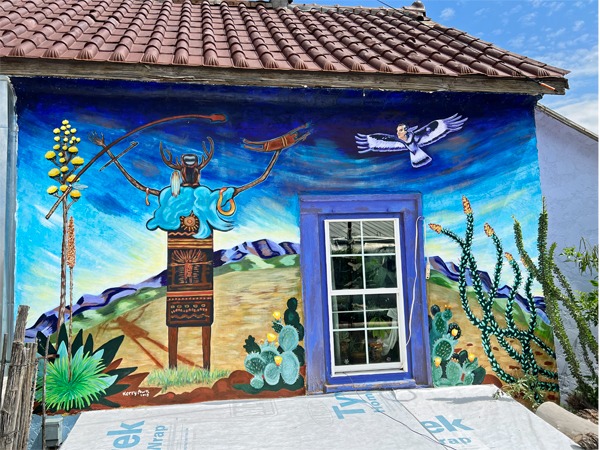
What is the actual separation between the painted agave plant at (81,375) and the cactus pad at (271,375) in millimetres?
1310

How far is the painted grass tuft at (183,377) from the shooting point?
436cm

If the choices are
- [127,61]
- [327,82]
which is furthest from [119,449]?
[327,82]

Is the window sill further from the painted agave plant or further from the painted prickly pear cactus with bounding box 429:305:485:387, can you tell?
the painted agave plant

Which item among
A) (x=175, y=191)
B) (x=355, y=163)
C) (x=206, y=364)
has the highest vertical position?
(x=355, y=163)

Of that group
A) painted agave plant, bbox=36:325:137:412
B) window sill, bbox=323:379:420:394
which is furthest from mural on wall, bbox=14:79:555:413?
window sill, bbox=323:379:420:394

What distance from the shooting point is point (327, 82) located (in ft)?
14.1

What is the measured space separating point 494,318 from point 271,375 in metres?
2.57

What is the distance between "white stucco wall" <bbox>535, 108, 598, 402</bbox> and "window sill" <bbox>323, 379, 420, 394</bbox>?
237 centimetres

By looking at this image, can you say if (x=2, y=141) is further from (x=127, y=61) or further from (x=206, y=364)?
(x=206, y=364)

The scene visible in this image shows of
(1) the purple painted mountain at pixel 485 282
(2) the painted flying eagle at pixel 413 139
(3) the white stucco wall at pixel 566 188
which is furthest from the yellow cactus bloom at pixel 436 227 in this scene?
(3) the white stucco wall at pixel 566 188

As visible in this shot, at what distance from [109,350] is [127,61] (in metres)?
2.76

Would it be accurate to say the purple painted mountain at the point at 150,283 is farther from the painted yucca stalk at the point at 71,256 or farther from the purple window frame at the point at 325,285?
the purple window frame at the point at 325,285

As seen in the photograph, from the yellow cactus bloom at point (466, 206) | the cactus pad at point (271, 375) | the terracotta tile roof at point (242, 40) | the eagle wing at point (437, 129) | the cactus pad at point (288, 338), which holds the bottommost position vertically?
the cactus pad at point (271, 375)

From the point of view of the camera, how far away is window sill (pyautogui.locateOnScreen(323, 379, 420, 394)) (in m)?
4.55
